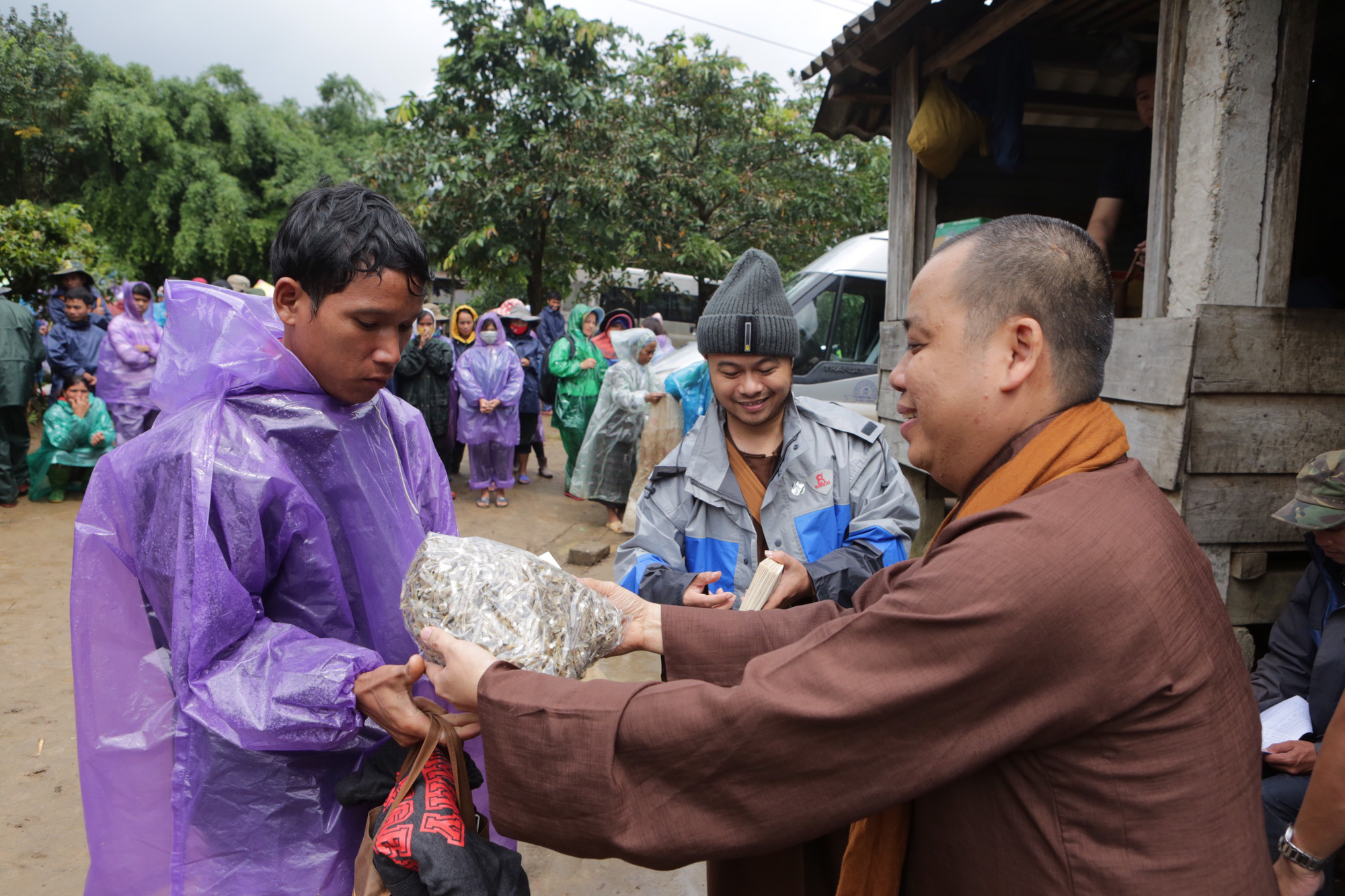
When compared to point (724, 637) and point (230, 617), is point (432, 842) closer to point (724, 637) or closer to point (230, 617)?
point (230, 617)

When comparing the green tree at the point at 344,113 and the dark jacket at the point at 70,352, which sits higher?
the green tree at the point at 344,113

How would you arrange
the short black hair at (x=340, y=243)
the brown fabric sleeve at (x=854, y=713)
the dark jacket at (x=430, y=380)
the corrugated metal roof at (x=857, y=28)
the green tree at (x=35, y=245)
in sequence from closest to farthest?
the brown fabric sleeve at (x=854, y=713) < the short black hair at (x=340, y=243) < the corrugated metal roof at (x=857, y=28) < the dark jacket at (x=430, y=380) < the green tree at (x=35, y=245)

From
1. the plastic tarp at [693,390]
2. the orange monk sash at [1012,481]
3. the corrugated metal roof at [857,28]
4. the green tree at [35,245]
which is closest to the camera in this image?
the orange monk sash at [1012,481]

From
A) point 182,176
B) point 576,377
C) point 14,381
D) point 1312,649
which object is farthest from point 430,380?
point 182,176

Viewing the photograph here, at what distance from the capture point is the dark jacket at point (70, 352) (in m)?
8.31

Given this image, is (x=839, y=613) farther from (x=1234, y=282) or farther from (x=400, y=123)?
(x=400, y=123)

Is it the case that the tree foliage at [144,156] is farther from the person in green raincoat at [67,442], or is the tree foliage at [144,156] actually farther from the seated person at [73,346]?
the person in green raincoat at [67,442]

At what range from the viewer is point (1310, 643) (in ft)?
9.18

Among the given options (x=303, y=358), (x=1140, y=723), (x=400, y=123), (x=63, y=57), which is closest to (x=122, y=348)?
(x=400, y=123)

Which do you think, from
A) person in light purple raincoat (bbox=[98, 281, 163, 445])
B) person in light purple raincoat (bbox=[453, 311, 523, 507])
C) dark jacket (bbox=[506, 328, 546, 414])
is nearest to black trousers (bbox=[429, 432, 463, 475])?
person in light purple raincoat (bbox=[453, 311, 523, 507])

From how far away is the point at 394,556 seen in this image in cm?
172

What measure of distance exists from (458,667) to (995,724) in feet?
2.61

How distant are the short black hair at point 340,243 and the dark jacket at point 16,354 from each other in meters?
7.57

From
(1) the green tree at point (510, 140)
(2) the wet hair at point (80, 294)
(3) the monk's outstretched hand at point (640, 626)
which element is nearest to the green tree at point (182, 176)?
(1) the green tree at point (510, 140)
